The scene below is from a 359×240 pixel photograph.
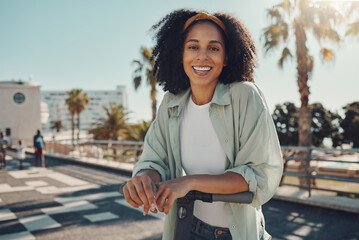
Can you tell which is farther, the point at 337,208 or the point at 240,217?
the point at 337,208

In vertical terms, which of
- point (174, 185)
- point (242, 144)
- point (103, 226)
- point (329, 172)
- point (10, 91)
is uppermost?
point (10, 91)

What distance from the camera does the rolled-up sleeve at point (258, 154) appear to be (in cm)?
110

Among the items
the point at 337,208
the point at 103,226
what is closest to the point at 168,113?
the point at 103,226

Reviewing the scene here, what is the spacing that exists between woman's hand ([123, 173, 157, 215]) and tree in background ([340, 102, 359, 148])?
113 ft

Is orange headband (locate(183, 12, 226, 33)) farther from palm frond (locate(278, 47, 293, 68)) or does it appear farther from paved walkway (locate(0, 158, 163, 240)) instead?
palm frond (locate(278, 47, 293, 68))

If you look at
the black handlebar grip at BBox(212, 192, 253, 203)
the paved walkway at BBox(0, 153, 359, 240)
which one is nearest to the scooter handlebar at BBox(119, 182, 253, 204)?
the black handlebar grip at BBox(212, 192, 253, 203)

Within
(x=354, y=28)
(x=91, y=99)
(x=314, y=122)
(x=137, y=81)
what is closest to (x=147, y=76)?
(x=137, y=81)

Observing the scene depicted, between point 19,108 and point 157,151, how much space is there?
1830 inches

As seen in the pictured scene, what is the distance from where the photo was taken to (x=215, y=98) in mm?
1307

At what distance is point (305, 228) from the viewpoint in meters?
4.27

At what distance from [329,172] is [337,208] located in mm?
25572

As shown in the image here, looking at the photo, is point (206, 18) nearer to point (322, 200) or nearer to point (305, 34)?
point (322, 200)

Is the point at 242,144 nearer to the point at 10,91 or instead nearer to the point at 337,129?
the point at 337,129

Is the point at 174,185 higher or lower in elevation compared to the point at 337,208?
higher
